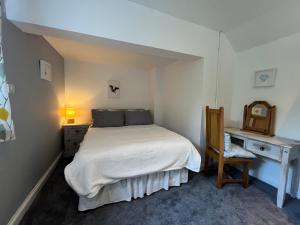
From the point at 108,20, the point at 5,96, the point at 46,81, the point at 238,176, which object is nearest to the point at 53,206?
the point at 5,96

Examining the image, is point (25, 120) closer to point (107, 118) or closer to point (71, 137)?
point (71, 137)

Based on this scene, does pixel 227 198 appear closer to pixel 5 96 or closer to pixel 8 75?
pixel 5 96

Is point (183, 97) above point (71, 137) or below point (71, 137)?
above

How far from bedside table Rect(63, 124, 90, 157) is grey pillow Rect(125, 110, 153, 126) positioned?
914 mm

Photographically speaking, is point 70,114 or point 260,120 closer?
point 260,120

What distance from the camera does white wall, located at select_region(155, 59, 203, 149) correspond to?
245 centimetres

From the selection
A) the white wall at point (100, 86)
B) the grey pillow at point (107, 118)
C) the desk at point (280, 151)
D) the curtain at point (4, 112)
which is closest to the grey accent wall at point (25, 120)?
the curtain at point (4, 112)

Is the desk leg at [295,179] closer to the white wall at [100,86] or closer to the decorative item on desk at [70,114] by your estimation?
the white wall at [100,86]

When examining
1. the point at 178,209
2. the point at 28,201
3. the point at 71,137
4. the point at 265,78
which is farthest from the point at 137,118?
the point at 265,78

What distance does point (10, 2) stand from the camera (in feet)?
4.25

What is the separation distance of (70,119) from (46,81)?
114cm

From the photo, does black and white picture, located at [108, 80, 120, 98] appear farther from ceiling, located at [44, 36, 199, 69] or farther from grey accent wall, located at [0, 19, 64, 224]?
grey accent wall, located at [0, 19, 64, 224]

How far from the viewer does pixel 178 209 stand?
1.60 metres

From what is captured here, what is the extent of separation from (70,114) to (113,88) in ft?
3.59
